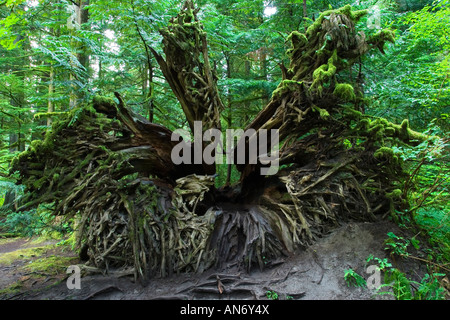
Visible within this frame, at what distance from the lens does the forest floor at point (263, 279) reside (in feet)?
10.2

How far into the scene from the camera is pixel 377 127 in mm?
3955

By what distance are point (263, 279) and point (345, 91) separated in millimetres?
3457

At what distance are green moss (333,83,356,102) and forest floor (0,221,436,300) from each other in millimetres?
2238

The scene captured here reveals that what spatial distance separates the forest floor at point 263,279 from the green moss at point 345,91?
2.24 metres

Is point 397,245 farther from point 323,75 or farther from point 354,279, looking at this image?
point 323,75

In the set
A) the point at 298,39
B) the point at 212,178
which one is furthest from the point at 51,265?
the point at 298,39

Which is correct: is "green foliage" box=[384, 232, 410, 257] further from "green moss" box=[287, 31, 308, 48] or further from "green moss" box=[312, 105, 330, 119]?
"green moss" box=[287, 31, 308, 48]

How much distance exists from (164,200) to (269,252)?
2167mm

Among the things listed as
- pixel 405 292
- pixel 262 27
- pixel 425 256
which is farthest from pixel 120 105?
pixel 425 256

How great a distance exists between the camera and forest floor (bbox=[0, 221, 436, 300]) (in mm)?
3100

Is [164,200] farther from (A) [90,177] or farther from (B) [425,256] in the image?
(B) [425,256]

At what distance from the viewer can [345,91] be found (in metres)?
3.92

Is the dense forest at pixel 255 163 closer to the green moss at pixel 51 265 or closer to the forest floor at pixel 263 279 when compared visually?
the forest floor at pixel 263 279

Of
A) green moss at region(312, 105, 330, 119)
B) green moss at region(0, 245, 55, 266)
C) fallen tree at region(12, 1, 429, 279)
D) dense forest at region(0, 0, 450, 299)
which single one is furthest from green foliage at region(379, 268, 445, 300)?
green moss at region(0, 245, 55, 266)
